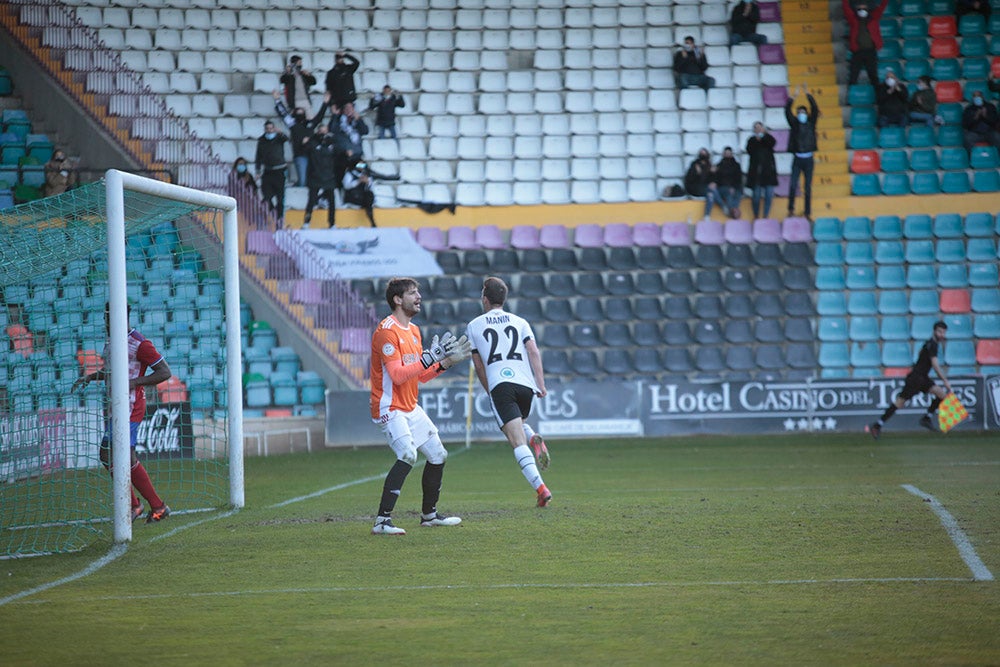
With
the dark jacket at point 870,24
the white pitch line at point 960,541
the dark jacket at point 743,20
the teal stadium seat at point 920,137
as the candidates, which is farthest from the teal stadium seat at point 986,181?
the white pitch line at point 960,541

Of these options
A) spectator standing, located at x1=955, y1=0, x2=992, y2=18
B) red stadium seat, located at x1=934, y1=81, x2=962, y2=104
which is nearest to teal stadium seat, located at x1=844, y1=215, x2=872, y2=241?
red stadium seat, located at x1=934, y1=81, x2=962, y2=104

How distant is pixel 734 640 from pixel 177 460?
12.1 metres

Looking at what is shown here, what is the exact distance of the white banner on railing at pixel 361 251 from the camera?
2453 centimetres

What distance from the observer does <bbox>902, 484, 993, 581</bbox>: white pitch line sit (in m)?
7.43

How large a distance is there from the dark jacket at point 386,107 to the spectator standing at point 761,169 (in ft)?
25.0

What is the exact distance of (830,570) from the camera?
770cm

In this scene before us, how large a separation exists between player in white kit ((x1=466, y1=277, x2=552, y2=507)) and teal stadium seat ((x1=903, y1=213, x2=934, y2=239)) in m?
16.8

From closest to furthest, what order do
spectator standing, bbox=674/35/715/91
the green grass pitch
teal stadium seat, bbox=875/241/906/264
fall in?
the green grass pitch
teal stadium seat, bbox=875/241/906/264
spectator standing, bbox=674/35/715/91

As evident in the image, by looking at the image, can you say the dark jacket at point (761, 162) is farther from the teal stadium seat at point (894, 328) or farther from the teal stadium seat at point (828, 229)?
the teal stadium seat at point (894, 328)

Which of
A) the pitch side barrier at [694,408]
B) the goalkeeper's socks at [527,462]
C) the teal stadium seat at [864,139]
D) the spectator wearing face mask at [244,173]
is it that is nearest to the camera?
the goalkeeper's socks at [527,462]

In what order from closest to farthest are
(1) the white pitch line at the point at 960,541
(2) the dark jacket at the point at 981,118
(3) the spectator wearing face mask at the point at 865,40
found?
(1) the white pitch line at the point at 960,541 → (2) the dark jacket at the point at 981,118 → (3) the spectator wearing face mask at the point at 865,40

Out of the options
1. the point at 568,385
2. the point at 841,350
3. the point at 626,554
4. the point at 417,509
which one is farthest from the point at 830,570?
the point at 841,350

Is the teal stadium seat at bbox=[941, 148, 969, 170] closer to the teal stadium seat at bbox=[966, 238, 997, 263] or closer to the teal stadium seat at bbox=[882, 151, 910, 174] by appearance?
the teal stadium seat at bbox=[882, 151, 910, 174]

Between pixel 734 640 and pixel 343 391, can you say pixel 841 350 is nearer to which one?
pixel 343 391
